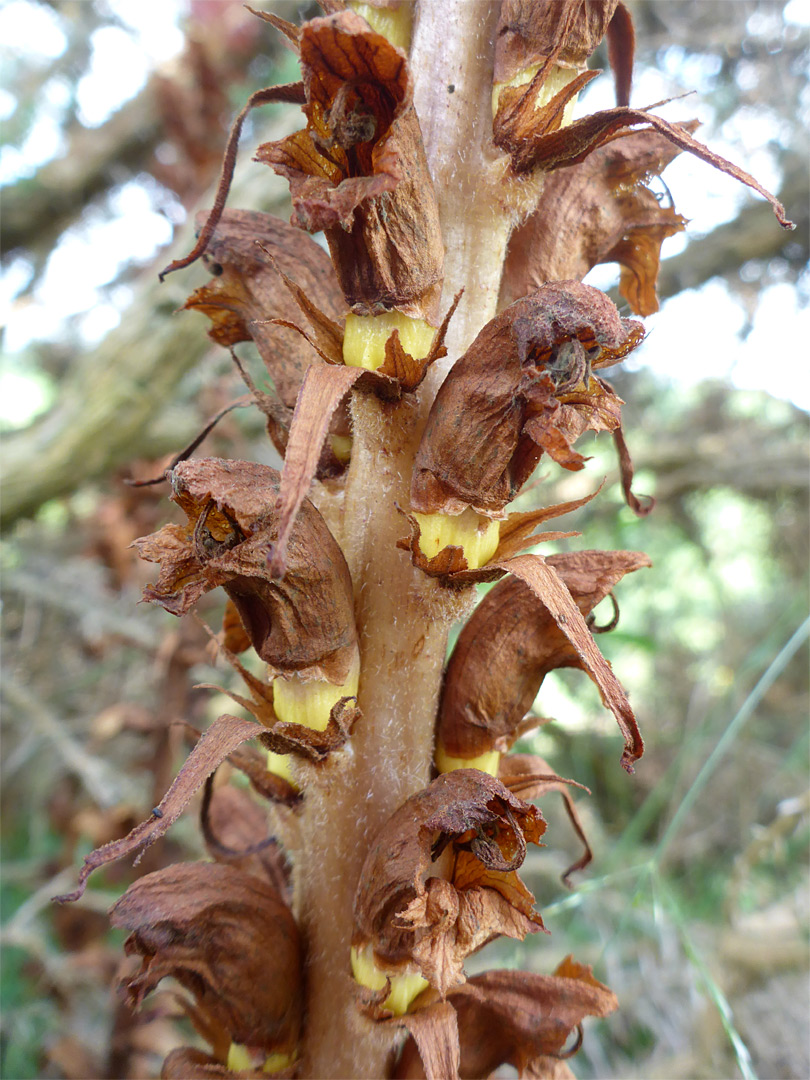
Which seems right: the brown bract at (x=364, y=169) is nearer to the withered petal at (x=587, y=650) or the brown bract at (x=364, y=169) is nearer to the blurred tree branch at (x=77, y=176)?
the withered petal at (x=587, y=650)

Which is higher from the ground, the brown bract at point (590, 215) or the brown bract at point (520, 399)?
the brown bract at point (590, 215)

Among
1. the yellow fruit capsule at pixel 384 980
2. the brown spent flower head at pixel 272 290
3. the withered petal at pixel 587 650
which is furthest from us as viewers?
the brown spent flower head at pixel 272 290

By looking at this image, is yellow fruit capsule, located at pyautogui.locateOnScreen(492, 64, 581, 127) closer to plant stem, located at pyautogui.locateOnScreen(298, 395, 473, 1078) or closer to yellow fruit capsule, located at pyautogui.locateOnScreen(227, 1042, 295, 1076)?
plant stem, located at pyautogui.locateOnScreen(298, 395, 473, 1078)

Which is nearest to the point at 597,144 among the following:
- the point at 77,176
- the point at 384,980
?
the point at 384,980

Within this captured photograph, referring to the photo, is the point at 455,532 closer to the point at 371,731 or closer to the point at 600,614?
the point at 371,731

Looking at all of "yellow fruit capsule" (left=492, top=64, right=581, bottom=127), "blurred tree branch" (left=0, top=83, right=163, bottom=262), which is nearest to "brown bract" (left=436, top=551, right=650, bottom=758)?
"yellow fruit capsule" (left=492, top=64, right=581, bottom=127)

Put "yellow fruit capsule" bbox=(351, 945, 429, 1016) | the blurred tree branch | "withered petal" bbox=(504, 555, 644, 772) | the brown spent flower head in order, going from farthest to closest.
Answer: the blurred tree branch < the brown spent flower head < "yellow fruit capsule" bbox=(351, 945, 429, 1016) < "withered petal" bbox=(504, 555, 644, 772)

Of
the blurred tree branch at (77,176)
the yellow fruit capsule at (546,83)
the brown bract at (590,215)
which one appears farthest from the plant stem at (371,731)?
the blurred tree branch at (77,176)
